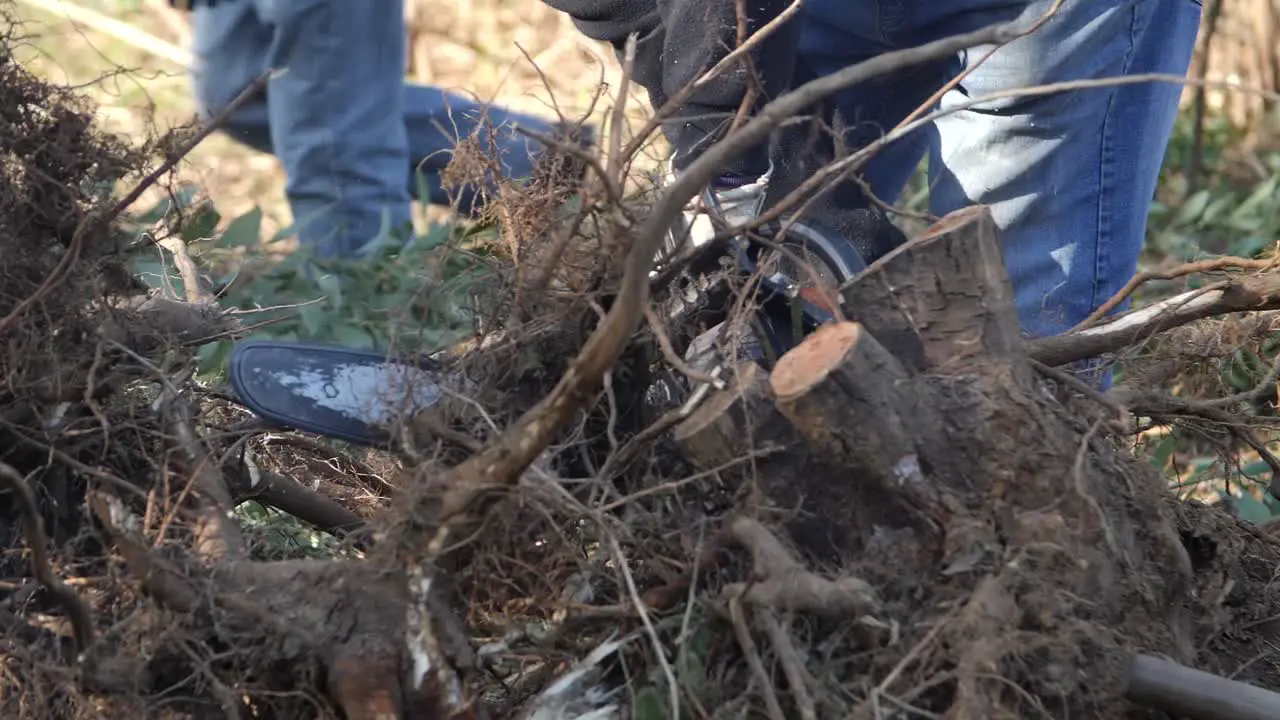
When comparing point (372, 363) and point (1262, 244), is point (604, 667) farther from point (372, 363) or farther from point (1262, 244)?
point (1262, 244)

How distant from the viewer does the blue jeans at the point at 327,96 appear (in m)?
3.63

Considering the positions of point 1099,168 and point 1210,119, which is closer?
point 1099,168

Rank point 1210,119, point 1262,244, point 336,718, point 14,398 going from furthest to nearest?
point 1210,119 → point 1262,244 → point 14,398 → point 336,718

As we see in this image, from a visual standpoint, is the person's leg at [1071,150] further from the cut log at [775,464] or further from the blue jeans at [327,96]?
the blue jeans at [327,96]

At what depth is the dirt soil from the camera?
1.27m

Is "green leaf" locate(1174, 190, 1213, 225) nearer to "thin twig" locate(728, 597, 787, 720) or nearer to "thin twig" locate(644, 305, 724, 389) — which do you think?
"thin twig" locate(644, 305, 724, 389)

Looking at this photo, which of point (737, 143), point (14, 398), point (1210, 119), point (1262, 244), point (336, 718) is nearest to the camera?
point (737, 143)

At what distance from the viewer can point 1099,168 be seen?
2.24 metres

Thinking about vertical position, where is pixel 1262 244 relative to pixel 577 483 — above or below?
below

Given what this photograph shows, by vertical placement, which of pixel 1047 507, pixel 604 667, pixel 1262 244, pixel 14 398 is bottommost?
pixel 1262 244

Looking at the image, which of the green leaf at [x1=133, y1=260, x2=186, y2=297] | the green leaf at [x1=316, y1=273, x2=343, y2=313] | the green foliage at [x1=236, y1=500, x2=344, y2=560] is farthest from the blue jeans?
the green foliage at [x1=236, y1=500, x2=344, y2=560]

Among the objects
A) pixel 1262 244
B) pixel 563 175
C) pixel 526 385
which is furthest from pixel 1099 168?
pixel 1262 244

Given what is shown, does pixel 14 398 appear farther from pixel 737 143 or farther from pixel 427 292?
pixel 737 143

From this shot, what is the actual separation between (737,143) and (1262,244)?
3583 mm
